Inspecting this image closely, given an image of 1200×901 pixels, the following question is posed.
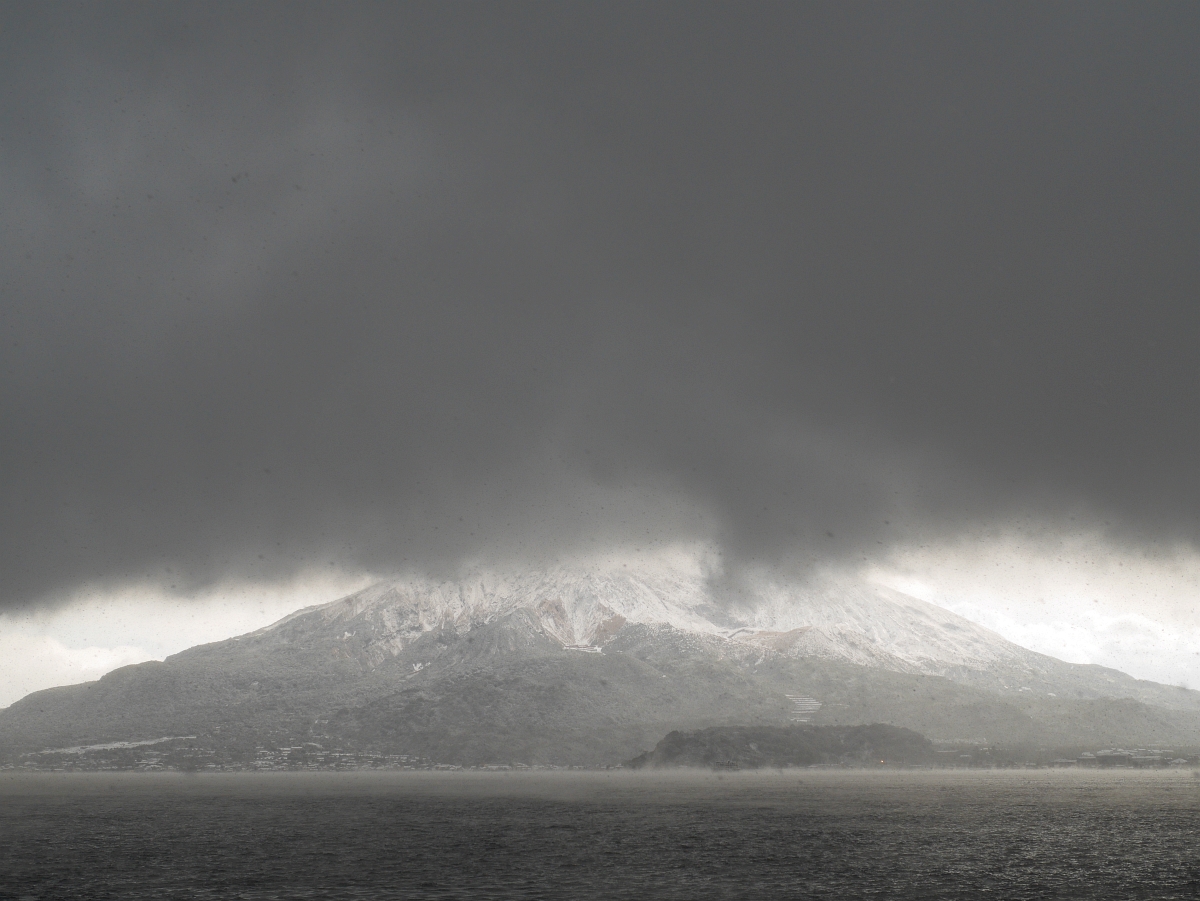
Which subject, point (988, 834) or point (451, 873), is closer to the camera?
point (451, 873)

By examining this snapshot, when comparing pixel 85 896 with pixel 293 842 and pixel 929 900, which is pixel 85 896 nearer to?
pixel 293 842

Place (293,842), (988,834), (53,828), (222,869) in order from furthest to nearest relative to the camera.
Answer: (53,828) < (988,834) < (293,842) < (222,869)

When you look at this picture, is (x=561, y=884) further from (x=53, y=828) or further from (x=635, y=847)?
(x=53, y=828)

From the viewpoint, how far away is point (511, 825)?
19800cm

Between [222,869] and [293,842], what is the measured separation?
135ft

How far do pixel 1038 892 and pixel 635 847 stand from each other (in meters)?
65.8

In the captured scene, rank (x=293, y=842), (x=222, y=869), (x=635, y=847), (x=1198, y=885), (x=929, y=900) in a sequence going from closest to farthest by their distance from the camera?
(x=929, y=900) < (x=1198, y=885) < (x=222, y=869) < (x=635, y=847) < (x=293, y=842)

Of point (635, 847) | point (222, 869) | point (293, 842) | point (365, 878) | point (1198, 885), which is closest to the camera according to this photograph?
point (1198, 885)

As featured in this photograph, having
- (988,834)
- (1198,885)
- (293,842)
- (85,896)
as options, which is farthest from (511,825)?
(1198,885)

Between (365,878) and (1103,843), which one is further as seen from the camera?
(1103,843)

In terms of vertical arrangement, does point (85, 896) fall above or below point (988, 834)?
above

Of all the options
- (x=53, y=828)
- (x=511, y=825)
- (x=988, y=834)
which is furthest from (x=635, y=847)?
(x=53, y=828)

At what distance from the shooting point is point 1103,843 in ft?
505

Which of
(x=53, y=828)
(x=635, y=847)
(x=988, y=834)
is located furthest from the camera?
(x=53, y=828)
